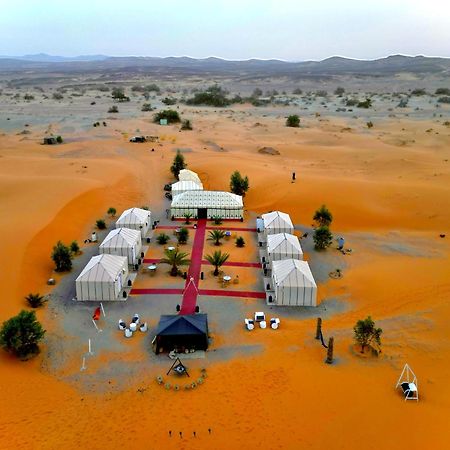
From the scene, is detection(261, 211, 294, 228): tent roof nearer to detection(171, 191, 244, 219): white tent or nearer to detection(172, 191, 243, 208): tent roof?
detection(171, 191, 244, 219): white tent

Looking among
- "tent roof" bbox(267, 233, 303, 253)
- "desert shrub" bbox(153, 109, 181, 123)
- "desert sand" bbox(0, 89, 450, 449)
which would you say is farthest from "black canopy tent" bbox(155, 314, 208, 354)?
"desert shrub" bbox(153, 109, 181, 123)

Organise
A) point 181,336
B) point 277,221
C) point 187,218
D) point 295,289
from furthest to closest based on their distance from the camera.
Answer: point 187,218
point 277,221
point 295,289
point 181,336

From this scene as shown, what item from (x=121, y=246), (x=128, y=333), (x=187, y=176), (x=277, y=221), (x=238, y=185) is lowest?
(x=128, y=333)

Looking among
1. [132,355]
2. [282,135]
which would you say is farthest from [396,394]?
[282,135]

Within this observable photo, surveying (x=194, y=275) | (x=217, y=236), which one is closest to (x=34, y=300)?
(x=194, y=275)

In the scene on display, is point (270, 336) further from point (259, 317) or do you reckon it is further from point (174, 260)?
point (174, 260)

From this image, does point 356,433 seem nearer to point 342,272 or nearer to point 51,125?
point 342,272
